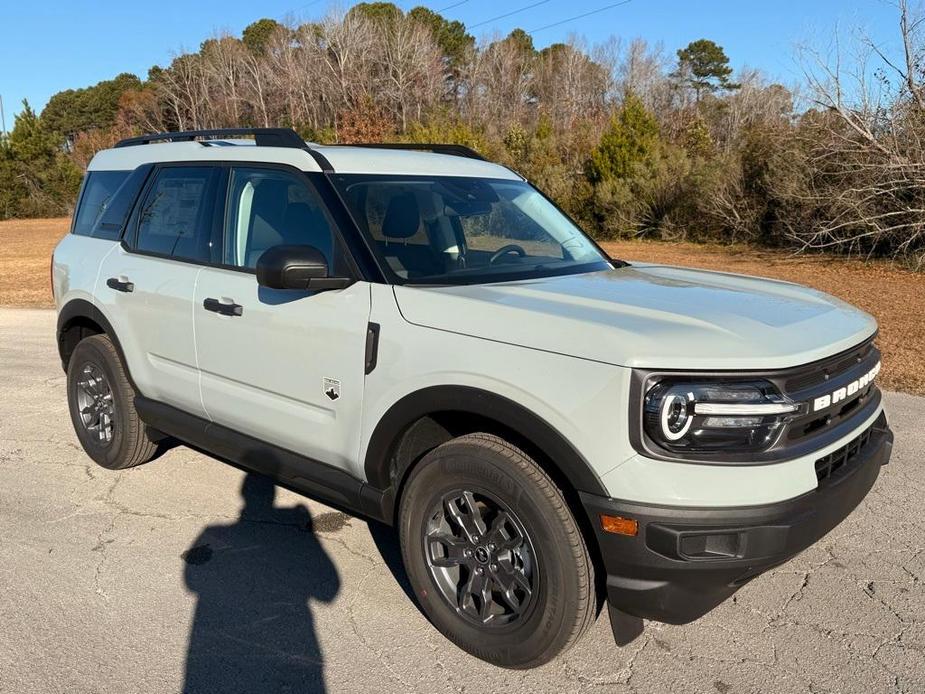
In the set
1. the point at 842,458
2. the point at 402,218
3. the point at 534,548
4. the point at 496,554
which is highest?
the point at 402,218

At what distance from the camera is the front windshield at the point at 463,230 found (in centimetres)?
346

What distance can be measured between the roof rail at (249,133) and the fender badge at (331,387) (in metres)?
1.21

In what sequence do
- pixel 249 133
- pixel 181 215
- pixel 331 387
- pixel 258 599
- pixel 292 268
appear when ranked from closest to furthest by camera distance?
pixel 292 268
pixel 331 387
pixel 258 599
pixel 249 133
pixel 181 215

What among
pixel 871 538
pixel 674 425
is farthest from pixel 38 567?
pixel 871 538

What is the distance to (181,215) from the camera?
169 inches

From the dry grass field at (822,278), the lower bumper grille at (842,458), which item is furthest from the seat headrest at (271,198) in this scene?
the dry grass field at (822,278)

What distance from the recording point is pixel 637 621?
2.79 meters

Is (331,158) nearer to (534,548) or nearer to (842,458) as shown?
(534,548)

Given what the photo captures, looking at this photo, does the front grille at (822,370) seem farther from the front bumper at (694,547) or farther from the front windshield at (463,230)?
the front windshield at (463,230)

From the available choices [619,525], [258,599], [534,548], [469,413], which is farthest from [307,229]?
[619,525]

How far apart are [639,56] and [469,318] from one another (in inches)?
2851

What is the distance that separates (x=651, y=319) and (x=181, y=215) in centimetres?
280

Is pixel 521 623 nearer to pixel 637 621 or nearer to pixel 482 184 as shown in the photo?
pixel 637 621

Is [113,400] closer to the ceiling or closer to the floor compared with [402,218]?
closer to the floor
